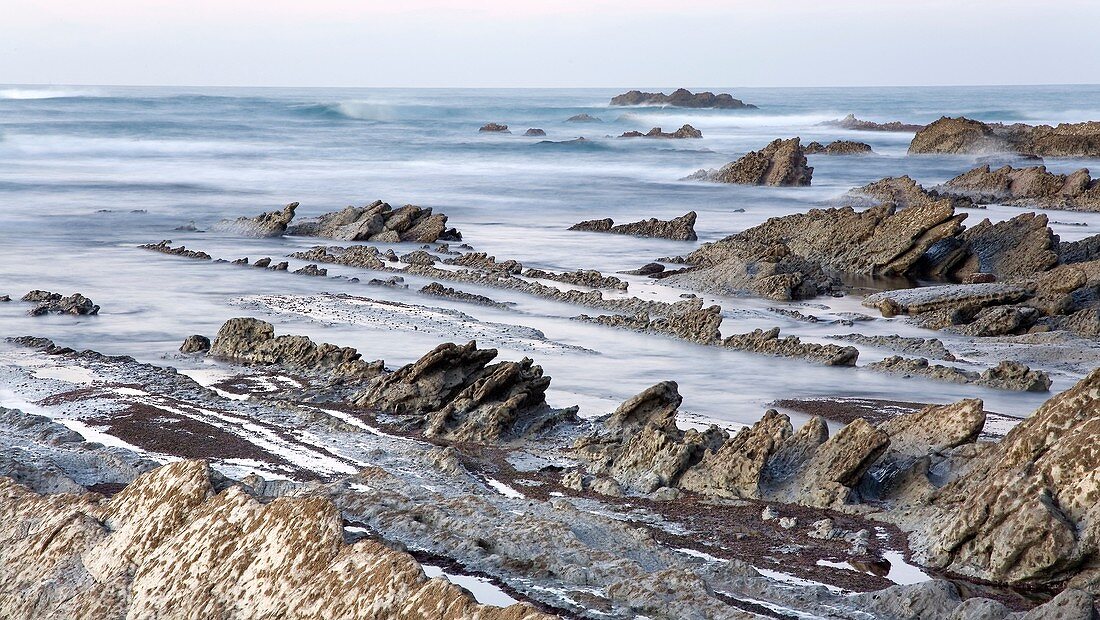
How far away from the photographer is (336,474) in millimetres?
6547

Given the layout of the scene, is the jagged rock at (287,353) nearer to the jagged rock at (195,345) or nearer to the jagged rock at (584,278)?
the jagged rock at (195,345)

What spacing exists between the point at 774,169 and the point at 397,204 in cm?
1084

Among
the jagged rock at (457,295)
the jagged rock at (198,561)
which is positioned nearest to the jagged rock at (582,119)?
the jagged rock at (457,295)

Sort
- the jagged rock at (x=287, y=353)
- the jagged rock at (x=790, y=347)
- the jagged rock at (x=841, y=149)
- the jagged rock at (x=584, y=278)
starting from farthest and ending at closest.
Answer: the jagged rock at (x=841, y=149), the jagged rock at (x=584, y=278), the jagged rock at (x=790, y=347), the jagged rock at (x=287, y=353)

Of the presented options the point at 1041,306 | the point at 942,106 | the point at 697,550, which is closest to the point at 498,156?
the point at 1041,306

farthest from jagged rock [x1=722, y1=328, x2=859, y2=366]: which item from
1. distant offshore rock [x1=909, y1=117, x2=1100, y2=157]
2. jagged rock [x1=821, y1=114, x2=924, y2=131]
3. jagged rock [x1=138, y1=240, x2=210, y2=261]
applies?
jagged rock [x1=821, y1=114, x2=924, y2=131]

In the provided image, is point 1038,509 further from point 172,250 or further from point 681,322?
point 172,250

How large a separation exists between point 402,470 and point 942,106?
112473 mm

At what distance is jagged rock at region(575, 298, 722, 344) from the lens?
39.5 feet

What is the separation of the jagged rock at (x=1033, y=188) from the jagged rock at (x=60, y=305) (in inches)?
794

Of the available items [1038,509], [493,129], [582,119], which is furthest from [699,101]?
[1038,509]

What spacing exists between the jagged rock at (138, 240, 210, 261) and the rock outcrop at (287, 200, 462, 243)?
278 cm

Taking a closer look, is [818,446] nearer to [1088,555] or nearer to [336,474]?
[1088,555]

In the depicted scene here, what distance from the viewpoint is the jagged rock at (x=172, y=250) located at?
18.2 meters
